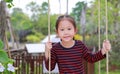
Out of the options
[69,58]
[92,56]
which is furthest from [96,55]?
[69,58]

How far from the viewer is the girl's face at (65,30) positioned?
246 cm

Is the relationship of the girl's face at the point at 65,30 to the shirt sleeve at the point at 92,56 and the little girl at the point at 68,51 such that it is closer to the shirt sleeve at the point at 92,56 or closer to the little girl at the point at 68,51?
the little girl at the point at 68,51

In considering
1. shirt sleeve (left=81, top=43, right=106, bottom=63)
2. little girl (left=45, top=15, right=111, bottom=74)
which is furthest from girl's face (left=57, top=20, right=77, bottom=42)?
shirt sleeve (left=81, top=43, right=106, bottom=63)

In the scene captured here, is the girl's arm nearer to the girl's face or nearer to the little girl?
the little girl

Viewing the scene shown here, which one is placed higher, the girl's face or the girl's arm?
the girl's face

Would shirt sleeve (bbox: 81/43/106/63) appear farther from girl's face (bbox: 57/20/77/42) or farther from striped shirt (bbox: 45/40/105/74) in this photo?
girl's face (bbox: 57/20/77/42)

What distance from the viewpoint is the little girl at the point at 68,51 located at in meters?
2.47

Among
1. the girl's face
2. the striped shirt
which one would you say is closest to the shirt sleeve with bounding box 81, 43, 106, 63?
the striped shirt

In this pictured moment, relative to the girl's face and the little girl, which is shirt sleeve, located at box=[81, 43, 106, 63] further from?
the girl's face

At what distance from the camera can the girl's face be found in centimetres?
246

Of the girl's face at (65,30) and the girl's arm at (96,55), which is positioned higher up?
the girl's face at (65,30)

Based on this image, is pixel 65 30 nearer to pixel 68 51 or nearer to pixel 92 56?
pixel 68 51

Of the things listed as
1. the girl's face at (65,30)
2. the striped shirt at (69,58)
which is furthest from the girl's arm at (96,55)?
the girl's face at (65,30)

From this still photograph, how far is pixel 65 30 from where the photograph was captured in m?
2.47
